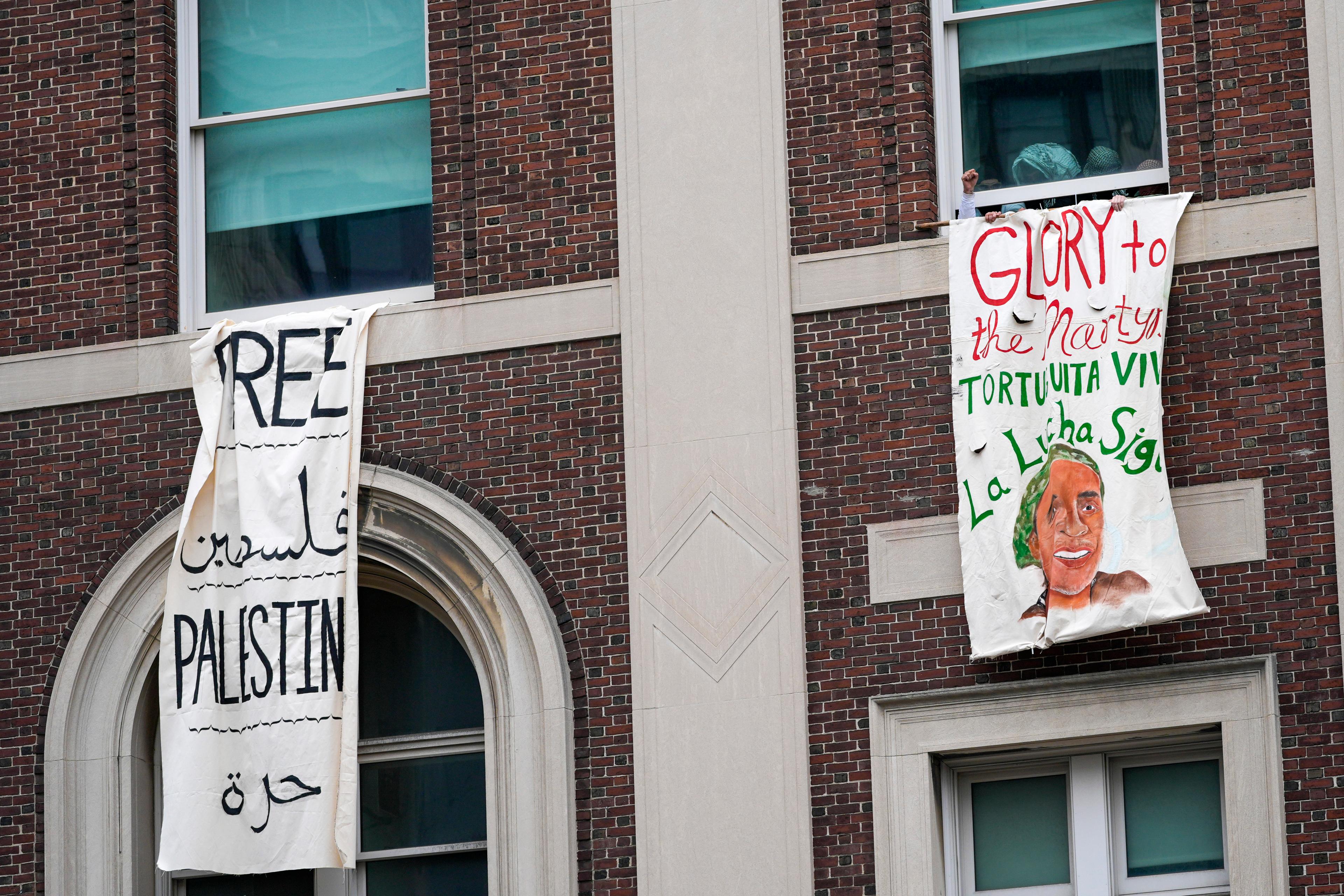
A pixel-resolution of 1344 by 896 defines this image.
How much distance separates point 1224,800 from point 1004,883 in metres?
1.37

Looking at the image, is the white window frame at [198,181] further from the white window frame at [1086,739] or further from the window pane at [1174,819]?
the window pane at [1174,819]

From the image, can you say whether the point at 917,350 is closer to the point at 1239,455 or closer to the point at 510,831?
the point at 1239,455

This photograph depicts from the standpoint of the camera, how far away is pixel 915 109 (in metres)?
15.0

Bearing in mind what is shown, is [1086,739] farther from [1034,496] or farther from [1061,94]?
[1061,94]

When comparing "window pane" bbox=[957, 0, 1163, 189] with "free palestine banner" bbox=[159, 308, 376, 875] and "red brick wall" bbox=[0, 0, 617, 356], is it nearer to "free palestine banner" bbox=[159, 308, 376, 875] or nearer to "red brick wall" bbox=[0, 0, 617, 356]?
"red brick wall" bbox=[0, 0, 617, 356]

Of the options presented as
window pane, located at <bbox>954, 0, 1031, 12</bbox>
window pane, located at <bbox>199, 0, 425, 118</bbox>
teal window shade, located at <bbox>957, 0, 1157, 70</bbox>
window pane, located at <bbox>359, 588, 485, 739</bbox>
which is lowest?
window pane, located at <bbox>359, 588, 485, 739</bbox>

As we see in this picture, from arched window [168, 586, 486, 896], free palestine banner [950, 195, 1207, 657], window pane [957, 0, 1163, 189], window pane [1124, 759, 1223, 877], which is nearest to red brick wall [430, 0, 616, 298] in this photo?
arched window [168, 586, 486, 896]

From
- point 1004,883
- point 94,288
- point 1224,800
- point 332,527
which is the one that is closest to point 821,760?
point 1004,883

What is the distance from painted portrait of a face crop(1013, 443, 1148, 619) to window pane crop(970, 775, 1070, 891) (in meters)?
1.14

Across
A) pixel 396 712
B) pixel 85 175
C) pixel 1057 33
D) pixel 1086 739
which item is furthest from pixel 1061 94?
pixel 85 175

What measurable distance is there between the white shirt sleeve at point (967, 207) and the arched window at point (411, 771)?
4062mm

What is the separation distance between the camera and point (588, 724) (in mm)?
14516

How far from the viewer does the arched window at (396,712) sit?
14734 millimetres

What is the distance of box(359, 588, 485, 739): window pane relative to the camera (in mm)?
15336
